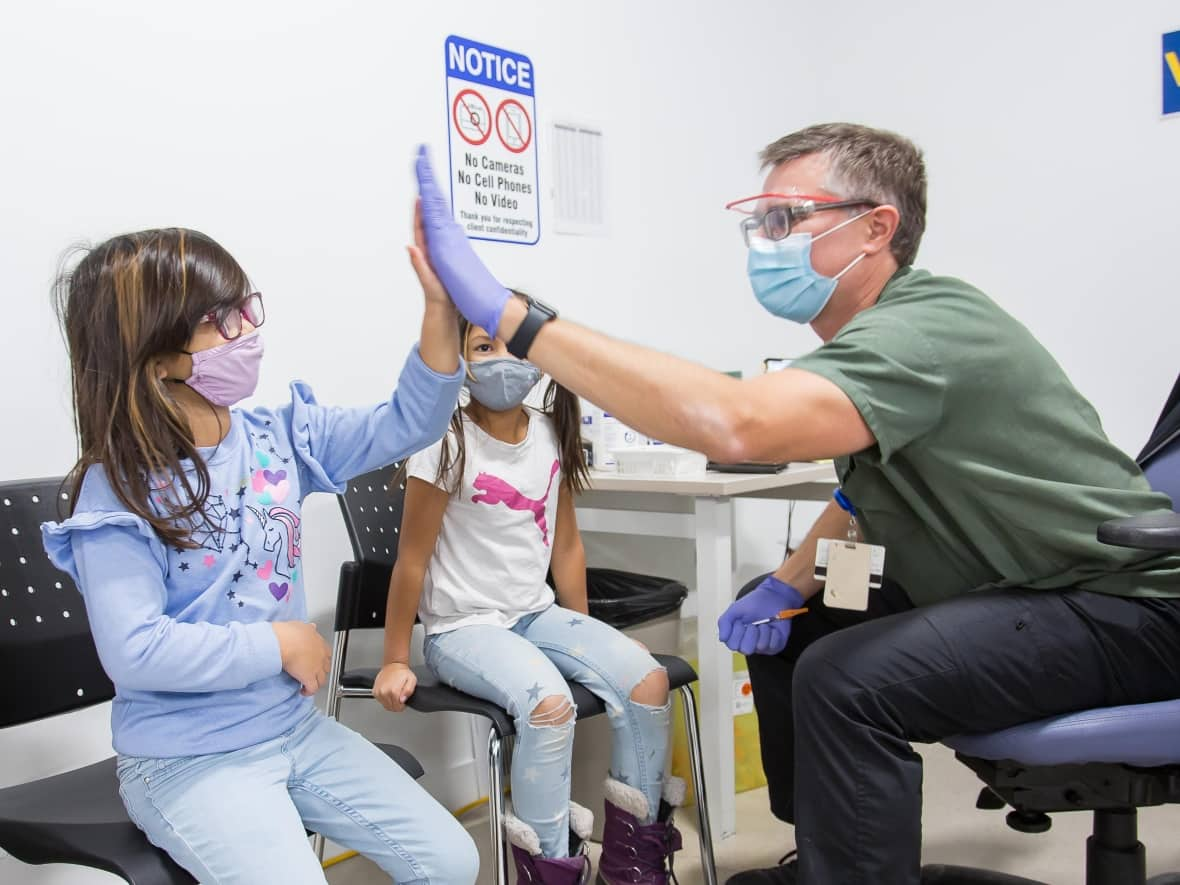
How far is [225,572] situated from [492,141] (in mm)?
1388

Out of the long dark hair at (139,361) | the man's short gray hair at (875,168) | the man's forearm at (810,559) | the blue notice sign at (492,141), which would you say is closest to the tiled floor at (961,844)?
the man's forearm at (810,559)

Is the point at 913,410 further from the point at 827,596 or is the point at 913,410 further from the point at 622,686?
the point at 622,686

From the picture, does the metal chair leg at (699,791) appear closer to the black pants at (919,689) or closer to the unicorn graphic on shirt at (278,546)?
the black pants at (919,689)

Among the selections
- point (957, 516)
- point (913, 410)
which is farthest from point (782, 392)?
point (957, 516)

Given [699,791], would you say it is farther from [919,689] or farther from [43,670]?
[43,670]

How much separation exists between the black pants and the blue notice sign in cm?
137

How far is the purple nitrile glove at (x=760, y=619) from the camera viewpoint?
157 centimetres

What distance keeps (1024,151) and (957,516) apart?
6.09 feet

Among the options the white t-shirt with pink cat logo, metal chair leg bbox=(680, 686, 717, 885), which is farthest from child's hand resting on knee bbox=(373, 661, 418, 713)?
metal chair leg bbox=(680, 686, 717, 885)

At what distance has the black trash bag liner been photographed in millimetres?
1995

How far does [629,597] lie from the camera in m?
2.06

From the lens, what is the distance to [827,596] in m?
1.43

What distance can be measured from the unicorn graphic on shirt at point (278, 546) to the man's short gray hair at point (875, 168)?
0.84m

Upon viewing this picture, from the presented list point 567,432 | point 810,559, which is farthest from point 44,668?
point 810,559
